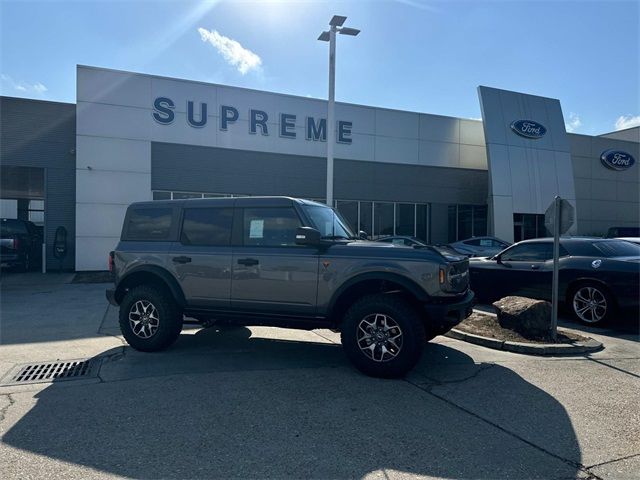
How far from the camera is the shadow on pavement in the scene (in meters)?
3.13

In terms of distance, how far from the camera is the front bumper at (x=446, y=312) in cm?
488

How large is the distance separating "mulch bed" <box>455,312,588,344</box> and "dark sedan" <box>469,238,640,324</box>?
3.89ft

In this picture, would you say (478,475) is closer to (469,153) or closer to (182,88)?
(182,88)

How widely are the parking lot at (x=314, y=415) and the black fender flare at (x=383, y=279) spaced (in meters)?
0.85

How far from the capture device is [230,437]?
11.6ft

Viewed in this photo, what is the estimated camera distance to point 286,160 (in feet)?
61.7

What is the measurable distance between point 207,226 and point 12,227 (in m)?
12.9

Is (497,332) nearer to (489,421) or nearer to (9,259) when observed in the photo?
(489,421)

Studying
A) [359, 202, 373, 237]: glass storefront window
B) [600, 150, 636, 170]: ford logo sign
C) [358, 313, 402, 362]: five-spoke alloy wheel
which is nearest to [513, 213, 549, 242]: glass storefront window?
[359, 202, 373, 237]: glass storefront window

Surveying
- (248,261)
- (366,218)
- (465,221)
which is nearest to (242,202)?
(248,261)

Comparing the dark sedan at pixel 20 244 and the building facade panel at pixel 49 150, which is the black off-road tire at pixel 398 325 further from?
the building facade panel at pixel 49 150

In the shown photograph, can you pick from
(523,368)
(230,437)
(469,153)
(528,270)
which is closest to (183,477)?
(230,437)

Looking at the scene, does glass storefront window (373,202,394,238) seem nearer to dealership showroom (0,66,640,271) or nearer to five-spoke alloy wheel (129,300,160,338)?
dealership showroom (0,66,640,271)

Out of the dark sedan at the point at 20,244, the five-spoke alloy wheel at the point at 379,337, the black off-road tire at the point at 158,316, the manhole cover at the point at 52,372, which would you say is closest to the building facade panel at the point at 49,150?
the dark sedan at the point at 20,244
